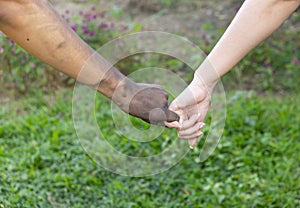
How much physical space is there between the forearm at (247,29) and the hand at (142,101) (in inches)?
10.0

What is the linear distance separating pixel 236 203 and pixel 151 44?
7.11 ft

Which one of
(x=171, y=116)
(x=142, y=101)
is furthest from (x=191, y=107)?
(x=142, y=101)

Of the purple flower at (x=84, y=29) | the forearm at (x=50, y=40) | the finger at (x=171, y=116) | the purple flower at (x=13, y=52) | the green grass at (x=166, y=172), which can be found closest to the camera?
the forearm at (x=50, y=40)

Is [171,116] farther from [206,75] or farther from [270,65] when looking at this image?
[270,65]

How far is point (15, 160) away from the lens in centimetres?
353

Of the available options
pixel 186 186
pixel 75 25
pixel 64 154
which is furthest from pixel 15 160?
pixel 75 25

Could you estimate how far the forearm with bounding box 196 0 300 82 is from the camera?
225 centimetres

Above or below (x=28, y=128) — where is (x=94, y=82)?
above

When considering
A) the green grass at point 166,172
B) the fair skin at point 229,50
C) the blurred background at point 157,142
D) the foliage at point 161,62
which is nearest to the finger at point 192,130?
the fair skin at point 229,50

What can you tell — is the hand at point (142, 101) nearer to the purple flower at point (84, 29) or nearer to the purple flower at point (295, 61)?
the purple flower at point (84, 29)

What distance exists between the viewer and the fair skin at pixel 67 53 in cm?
205

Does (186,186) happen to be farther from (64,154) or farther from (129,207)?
(64,154)

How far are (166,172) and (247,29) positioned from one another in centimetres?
145

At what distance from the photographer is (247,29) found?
7.59 ft
